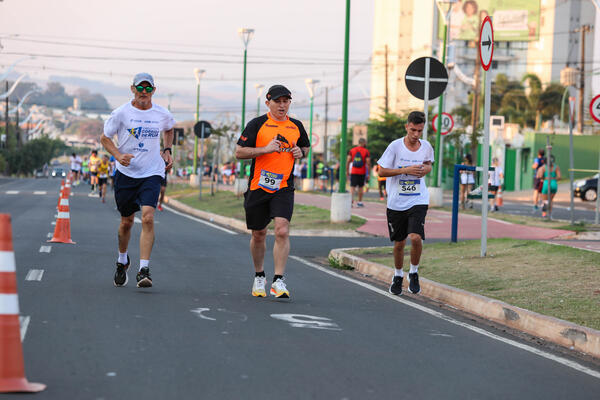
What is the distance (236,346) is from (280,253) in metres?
2.83

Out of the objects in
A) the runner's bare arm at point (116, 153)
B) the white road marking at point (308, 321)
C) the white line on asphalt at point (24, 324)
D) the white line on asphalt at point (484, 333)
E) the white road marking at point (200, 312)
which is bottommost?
the white line on asphalt at point (484, 333)

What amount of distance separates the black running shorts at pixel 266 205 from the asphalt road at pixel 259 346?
77 cm

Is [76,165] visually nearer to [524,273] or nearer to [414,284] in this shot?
[524,273]

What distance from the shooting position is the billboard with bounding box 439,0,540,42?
4451 inches

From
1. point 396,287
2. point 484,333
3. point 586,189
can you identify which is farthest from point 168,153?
point 586,189

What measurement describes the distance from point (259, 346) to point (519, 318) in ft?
10.2

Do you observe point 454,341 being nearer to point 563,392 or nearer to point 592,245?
point 563,392

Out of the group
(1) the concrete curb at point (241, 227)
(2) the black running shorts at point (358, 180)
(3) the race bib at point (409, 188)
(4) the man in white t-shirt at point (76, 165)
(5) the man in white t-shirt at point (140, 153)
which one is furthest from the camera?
(4) the man in white t-shirt at point (76, 165)

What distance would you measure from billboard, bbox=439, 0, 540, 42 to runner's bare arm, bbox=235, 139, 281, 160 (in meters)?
107

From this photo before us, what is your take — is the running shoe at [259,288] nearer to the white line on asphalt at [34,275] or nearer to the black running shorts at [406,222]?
the black running shorts at [406,222]

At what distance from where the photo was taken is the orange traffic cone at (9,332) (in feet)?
16.7

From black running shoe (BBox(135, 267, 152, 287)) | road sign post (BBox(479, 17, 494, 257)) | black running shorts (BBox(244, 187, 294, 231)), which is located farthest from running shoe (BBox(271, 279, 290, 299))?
road sign post (BBox(479, 17, 494, 257))

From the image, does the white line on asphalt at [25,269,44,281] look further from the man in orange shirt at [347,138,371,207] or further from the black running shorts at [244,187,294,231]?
the man in orange shirt at [347,138,371,207]

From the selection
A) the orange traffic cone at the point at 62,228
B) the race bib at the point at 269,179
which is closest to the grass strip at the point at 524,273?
the race bib at the point at 269,179
